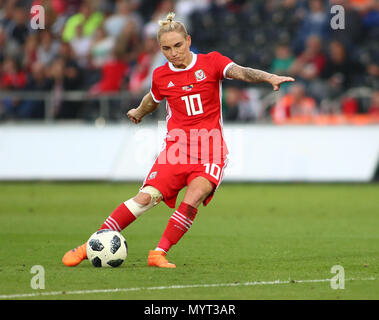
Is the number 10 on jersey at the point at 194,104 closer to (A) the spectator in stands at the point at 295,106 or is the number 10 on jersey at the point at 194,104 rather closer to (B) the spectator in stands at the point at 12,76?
(A) the spectator in stands at the point at 295,106

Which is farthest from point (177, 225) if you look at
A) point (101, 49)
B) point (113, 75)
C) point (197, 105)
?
point (101, 49)

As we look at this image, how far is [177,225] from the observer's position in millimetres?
8453

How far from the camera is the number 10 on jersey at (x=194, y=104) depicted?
8.68 metres

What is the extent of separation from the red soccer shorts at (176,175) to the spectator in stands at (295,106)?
1057 cm

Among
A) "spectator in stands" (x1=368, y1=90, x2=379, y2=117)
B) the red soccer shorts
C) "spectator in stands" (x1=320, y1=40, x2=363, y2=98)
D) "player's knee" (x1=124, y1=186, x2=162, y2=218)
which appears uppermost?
"spectator in stands" (x1=320, y1=40, x2=363, y2=98)

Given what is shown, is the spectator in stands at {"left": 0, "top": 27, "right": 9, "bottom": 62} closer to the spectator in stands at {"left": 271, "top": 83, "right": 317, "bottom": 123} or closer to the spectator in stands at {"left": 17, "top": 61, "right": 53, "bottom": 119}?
the spectator in stands at {"left": 17, "top": 61, "right": 53, "bottom": 119}

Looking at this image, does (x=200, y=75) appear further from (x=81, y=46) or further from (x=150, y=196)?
(x=81, y=46)

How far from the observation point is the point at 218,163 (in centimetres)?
870

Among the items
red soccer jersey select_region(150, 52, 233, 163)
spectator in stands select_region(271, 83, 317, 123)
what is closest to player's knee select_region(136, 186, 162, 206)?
red soccer jersey select_region(150, 52, 233, 163)

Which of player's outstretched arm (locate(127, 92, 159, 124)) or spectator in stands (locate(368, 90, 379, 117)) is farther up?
spectator in stands (locate(368, 90, 379, 117))

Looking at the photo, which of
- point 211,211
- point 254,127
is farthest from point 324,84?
point 211,211

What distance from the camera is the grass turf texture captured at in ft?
23.9

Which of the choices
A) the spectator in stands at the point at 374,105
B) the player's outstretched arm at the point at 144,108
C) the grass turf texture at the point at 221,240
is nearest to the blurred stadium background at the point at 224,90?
the spectator in stands at the point at 374,105
